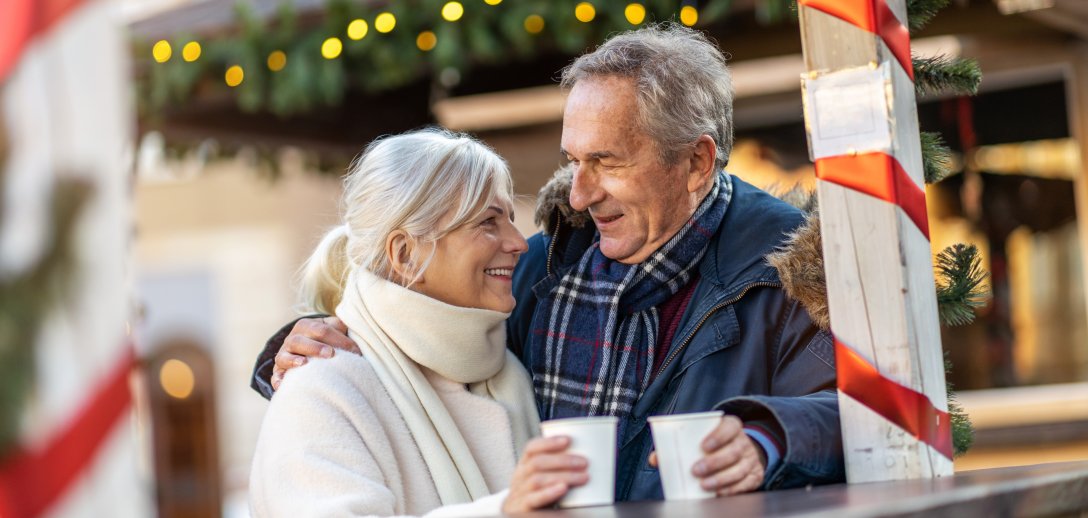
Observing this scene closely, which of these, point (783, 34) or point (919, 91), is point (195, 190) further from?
point (919, 91)

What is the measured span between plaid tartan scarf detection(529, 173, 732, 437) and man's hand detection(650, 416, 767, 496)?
621mm

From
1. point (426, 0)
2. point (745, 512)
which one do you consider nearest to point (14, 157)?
point (745, 512)

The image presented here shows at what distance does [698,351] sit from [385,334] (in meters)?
0.56

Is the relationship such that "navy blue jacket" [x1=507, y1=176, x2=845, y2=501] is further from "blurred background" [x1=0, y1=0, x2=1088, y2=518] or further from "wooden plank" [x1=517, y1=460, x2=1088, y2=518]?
"blurred background" [x1=0, y1=0, x2=1088, y2=518]

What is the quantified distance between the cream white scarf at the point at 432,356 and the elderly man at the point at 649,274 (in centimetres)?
7

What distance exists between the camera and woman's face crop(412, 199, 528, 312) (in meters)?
2.41

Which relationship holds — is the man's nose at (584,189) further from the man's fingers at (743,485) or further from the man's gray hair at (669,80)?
the man's fingers at (743,485)

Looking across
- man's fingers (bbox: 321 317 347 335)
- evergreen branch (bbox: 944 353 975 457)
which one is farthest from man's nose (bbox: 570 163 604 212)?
evergreen branch (bbox: 944 353 975 457)

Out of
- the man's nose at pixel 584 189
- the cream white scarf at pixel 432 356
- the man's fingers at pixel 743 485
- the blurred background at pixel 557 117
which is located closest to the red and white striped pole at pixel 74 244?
the man's fingers at pixel 743 485

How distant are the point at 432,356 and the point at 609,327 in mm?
404

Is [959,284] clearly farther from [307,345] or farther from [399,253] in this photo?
[307,345]

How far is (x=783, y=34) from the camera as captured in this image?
16.2 feet

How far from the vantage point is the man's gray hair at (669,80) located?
262 centimetres

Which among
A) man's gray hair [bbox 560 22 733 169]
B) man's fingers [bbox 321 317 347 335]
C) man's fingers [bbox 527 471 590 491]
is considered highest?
man's gray hair [bbox 560 22 733 169]
